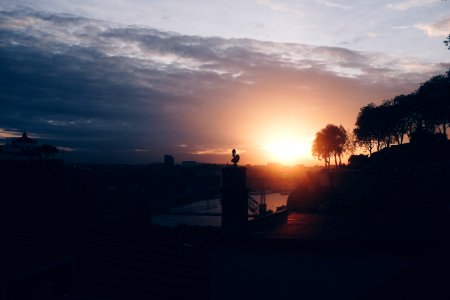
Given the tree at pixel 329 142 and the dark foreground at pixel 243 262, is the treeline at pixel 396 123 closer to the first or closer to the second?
the tree at pixel 329 142

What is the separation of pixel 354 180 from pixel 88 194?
36617 millimetres

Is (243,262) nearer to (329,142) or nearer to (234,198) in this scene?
(234,198)

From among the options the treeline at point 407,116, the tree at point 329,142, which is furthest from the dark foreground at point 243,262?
the tree at point 329,142

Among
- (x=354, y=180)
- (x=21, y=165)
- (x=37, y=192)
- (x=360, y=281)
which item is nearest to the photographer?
(x=360, y=281)

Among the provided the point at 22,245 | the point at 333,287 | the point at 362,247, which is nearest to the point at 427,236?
the point at 362,247

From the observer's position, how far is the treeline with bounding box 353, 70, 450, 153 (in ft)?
177

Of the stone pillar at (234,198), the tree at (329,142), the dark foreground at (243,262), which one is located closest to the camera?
the dark foreground at (243,262)

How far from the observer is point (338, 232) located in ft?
38.2

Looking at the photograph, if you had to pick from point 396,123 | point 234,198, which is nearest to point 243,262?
point 234,198

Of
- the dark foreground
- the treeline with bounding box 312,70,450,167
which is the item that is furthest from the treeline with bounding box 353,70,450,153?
the dark foreground

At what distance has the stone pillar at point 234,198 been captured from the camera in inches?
546

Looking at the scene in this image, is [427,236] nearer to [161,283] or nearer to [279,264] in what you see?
[279,264]

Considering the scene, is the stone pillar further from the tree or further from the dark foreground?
the tree

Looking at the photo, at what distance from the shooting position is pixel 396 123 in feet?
209
